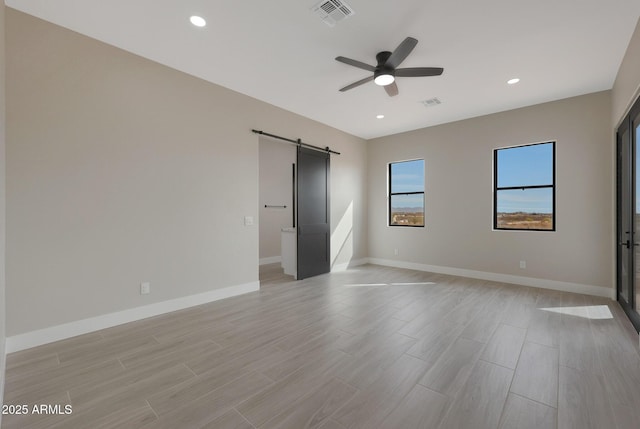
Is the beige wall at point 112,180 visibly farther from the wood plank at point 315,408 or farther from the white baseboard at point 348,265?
the wood plank at point 315,408

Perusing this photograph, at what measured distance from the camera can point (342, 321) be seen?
306 cm

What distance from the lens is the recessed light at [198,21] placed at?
2508 mm

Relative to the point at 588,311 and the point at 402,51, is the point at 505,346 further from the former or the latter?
the point at 402,51

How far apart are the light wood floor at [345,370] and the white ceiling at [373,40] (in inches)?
118

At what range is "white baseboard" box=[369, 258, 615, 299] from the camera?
4020 millimetres

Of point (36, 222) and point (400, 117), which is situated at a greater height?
point (400, 117)

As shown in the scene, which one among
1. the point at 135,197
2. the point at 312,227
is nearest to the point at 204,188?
the point at 135,197

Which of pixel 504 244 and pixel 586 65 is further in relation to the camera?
pixel 504 244

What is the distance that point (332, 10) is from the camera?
239cm

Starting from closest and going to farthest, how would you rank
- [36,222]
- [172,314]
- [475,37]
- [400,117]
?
1. [36,222]
2. [475,37]
3. [172,314]
4. [400,117]

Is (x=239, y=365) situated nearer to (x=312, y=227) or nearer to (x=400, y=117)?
(x=312, y=227)

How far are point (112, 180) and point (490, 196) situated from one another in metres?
5.68

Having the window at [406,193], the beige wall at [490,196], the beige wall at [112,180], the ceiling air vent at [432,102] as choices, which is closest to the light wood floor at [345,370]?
the beige wall at [112,180]

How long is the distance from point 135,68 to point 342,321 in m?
3.73
